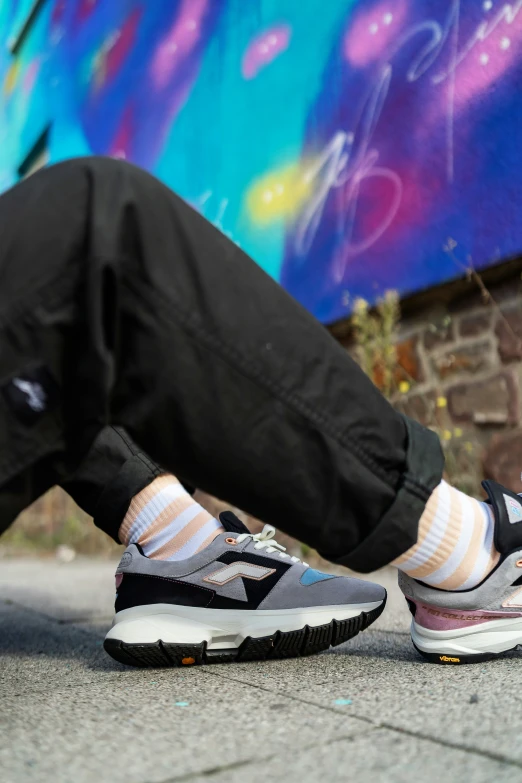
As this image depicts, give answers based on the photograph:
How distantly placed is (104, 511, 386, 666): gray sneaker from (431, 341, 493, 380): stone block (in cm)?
146

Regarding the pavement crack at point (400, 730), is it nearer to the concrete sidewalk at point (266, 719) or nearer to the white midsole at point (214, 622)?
the concrete sidewalk at point (266, 719)

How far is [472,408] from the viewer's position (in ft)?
7.95

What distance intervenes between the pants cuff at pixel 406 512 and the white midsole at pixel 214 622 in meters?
0.37

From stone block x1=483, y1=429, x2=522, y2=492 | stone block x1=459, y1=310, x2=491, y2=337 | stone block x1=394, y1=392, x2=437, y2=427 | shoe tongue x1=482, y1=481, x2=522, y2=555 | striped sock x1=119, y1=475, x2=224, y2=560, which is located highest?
striped sock x1=119, y1=475, x2=224, y2=560

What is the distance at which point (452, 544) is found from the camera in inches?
32.6

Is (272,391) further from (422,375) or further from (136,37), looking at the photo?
(136,37)

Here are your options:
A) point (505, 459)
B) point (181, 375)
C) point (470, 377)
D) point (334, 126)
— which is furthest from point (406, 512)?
point (334, 126)

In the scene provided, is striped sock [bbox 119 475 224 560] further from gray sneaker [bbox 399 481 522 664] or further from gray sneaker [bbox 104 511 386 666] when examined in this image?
gray sneaker [bbox 399 481 522 664]

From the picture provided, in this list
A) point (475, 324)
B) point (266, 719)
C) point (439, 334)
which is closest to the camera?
point (266, 719)

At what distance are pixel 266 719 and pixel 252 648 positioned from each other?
325 millimetres

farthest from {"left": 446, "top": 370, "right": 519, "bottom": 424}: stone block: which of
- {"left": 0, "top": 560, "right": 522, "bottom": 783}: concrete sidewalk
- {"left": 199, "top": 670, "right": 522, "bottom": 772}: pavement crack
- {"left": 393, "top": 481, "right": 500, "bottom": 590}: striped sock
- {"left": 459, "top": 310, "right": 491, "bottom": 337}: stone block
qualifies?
{"left": 199, "top": 670, "right": 522, "bottom": 772}: pavement crack

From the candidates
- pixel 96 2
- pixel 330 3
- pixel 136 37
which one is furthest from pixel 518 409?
pixel 96 2

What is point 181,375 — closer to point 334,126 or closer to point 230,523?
point 230,523

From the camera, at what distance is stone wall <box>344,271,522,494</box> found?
2.30 meters
